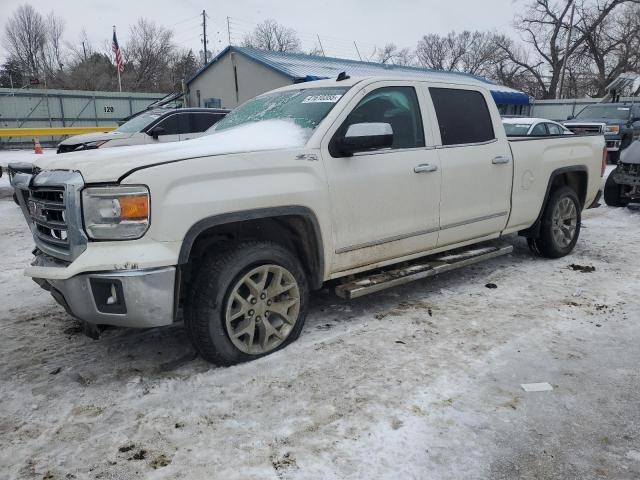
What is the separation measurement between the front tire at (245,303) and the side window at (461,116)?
6.07 ft

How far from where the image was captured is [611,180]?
8.88 m

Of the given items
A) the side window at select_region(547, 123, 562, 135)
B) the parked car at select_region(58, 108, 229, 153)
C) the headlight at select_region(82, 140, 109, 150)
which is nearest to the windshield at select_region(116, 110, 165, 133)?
the parked car at select_region(58, 108, 229, 153)

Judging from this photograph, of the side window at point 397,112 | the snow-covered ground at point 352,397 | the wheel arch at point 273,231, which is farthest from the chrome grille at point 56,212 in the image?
the side window at point 397,112

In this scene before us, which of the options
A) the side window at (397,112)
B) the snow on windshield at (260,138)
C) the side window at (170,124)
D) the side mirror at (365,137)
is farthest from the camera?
the side window at (170,124)

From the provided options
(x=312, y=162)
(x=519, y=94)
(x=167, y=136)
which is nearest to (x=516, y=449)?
(x=312, y=162)

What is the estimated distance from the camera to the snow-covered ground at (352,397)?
7.57 ft

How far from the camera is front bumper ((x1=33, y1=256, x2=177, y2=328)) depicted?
269cm

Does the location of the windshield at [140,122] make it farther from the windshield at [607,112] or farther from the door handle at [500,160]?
the windshield at [607,112]

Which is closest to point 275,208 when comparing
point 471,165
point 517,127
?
point 471,165

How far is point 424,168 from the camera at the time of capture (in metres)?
3.91

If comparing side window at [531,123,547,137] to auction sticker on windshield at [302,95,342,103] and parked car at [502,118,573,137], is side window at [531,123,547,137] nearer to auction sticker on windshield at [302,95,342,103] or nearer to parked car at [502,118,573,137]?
parked car at [502,118,573,137]

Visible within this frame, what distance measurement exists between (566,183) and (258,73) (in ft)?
58.7

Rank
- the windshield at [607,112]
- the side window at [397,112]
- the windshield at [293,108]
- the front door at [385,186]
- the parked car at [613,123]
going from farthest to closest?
the windshield at [607,112]
the parked car at [613,123]
the side window at [397,112]
the windshield at [293,108]
the front door at [385,186]

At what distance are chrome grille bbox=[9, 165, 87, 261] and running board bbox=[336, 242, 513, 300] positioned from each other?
1.81 m
